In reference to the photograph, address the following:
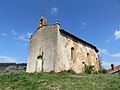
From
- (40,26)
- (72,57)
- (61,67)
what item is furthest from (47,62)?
(40,26)

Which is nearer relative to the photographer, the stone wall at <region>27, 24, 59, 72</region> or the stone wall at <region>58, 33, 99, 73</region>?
the stone wall at <region>27, 24, 59, 72</region>

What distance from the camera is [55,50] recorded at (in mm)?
19844

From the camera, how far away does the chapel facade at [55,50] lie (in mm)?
19895

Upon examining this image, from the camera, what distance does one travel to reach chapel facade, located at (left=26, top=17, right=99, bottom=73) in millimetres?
19895

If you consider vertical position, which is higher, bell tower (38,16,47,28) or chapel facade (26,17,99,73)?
bell tower (38,16,47,28)

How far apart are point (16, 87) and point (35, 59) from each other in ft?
40.6

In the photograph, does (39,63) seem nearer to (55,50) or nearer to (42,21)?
(55,50)

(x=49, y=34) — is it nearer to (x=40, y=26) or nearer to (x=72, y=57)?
(x=40, y=26)

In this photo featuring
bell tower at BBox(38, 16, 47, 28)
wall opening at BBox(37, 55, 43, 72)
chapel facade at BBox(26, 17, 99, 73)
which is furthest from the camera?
bell tower at BBox(38, 16, 47, 28)

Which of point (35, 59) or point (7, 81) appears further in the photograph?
point (35, 59)

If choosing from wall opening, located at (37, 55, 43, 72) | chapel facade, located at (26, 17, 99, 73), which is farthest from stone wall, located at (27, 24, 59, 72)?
wall opening, located at (37, 55, 43, 72)

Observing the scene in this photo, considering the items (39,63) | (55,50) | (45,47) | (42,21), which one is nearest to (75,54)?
(55,50)

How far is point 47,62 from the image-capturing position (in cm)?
2030

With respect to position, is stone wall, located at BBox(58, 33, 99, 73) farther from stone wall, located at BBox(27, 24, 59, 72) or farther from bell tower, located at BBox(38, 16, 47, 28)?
bell tower, located at BBox(38, 16, 47, 28)
